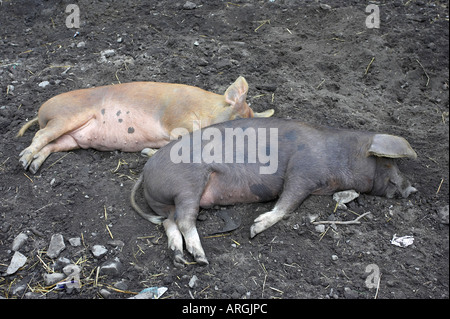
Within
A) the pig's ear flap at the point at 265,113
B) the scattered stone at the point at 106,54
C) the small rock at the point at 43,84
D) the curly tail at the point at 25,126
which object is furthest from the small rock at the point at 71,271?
the scattered stone at the point at 106,54

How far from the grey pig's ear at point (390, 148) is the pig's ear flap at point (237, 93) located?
1383 millimetres

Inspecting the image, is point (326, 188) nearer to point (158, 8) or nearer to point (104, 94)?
point (104, 94)

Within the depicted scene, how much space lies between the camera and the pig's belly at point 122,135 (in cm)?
511

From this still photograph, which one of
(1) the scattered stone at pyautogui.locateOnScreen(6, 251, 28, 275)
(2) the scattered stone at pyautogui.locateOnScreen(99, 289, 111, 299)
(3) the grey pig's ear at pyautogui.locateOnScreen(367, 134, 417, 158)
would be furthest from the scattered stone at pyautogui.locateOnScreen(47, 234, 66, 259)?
(3) the grey pig's ear at pyautogui.locateOnScreen(367, 134, 417, 158)

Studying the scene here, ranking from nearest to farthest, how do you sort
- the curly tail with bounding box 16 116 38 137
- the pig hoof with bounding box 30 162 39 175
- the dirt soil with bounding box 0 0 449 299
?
1. the dirt soil with bounding box 0 0 449 299
2. the pig hoof with bounding box 30 162 39 175
3. the curly tail with bounding box 16 116 38 137

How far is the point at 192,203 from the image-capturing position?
3875mm

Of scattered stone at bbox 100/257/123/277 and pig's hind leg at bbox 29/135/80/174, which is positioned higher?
pig's hind leg at bbox 29/135/80/174

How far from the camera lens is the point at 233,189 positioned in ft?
13.5

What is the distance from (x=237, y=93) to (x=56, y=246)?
2.20 m

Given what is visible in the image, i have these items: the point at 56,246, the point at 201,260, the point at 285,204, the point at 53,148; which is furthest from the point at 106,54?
the point at 201,260

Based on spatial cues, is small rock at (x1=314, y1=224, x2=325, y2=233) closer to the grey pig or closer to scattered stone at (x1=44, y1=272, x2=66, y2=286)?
the grey pig

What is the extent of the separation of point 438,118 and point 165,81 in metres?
3.07

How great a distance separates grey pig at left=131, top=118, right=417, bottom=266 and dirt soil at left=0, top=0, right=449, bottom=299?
122 mm

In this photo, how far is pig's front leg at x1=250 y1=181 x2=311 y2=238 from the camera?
3820mm
